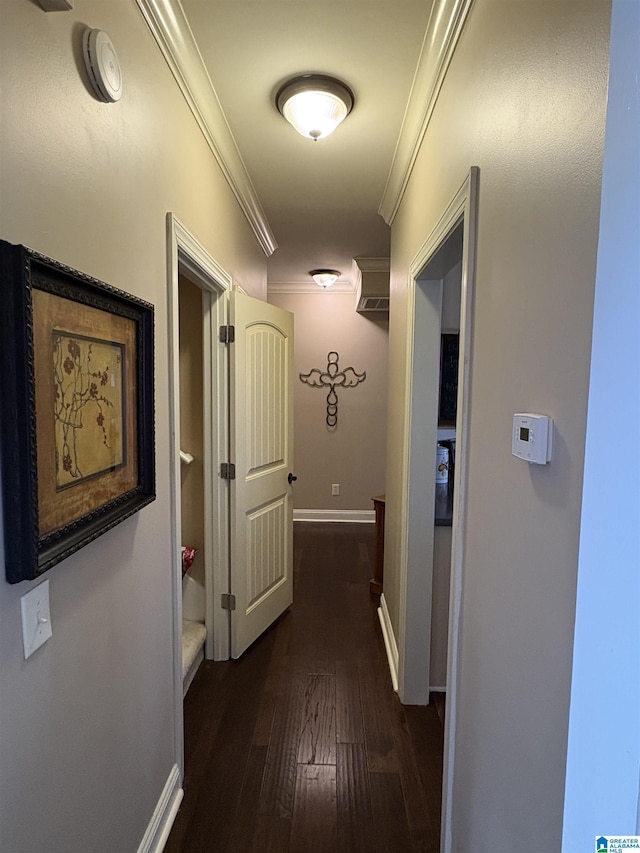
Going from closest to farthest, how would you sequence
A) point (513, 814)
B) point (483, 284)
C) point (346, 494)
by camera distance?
point (513, 814), point (483, 284), point (346, 494)

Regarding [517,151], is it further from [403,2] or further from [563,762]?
[563,762]

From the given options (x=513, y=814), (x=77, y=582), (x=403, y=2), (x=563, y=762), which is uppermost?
(x=403, y=2)

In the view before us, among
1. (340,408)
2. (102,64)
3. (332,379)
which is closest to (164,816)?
(102,64)

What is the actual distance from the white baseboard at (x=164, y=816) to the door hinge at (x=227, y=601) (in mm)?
870

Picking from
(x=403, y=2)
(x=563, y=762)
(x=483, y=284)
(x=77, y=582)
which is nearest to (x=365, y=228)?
(x=403, y=2)

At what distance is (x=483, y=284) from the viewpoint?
1.13m

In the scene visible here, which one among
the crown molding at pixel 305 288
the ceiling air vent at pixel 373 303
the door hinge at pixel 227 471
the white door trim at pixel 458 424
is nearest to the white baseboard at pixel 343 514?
the ceiling air vent at pixel 373 303

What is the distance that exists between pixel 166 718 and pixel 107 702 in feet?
1.81

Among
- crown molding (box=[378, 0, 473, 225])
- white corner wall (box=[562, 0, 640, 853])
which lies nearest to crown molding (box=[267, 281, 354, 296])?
crown molding (box=[378, 0, 473, 225])

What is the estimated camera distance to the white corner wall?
2.02 ft

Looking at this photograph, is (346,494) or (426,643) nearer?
(426,643)

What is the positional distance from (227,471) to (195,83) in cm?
171

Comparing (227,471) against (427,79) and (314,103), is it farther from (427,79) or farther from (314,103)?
(427,79)

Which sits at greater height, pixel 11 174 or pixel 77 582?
pixel 11 174
